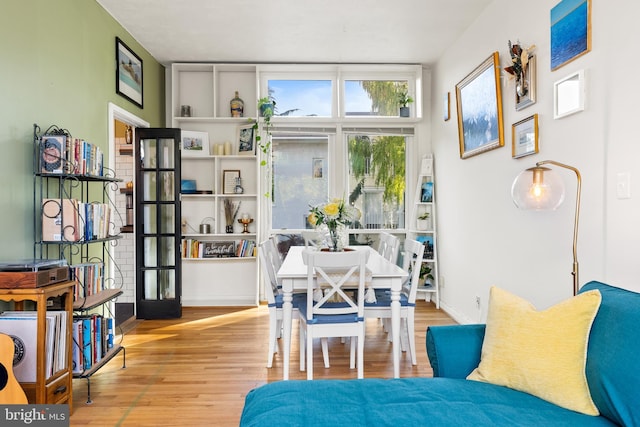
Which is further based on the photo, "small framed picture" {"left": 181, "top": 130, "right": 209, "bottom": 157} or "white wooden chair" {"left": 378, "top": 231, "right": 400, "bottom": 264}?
"small framed picture" {"left": 181, "top": 130, "right": 209, "bottom": 157}

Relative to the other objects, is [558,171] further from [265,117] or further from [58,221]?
[265,117]

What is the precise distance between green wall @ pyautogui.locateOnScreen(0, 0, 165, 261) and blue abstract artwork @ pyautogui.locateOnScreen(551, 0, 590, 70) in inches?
127

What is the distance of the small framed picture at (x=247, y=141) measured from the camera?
541 cm

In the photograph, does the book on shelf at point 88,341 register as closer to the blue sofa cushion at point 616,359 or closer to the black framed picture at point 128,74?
the black framed picture at point 128,74

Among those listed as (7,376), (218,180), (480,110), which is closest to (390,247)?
(480,110)

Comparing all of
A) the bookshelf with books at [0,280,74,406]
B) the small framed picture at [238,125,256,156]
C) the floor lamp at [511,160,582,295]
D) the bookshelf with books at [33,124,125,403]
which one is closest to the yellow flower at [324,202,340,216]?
the floor lamp at [511,160,582,295]

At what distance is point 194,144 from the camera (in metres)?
5.35

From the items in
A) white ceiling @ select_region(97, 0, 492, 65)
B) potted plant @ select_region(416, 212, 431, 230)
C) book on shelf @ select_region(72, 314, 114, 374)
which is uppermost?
white ceiling @ select_region(97, 0, 492, 65)

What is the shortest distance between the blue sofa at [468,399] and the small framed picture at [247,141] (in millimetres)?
4007

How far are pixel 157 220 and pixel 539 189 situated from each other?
390 centimetres

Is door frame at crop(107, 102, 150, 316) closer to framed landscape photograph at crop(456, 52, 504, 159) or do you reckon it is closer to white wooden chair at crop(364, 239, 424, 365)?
white wooden chair at crop(364, 239, 424, 365)

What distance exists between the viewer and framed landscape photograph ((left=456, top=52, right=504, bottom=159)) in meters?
3.51

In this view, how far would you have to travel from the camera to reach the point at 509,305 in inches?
71.2

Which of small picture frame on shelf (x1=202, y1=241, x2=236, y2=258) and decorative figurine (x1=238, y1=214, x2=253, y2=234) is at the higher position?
decorative figurine (x1=238, y1=214, x2=253, y2=234)
